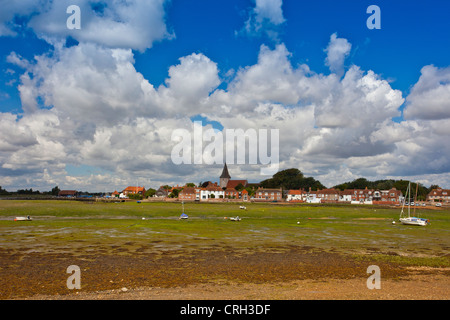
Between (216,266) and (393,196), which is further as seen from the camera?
(393,196)

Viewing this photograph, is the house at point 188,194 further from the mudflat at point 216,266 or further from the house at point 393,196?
the mudflat at point 216,266

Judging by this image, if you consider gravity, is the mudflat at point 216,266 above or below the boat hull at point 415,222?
above

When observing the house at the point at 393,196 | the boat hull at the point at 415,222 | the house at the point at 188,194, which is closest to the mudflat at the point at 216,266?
the boat hull at the point at 415,222

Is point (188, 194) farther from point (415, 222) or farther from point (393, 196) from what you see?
point (415, 222)

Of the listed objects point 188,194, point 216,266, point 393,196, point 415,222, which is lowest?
point 393,196

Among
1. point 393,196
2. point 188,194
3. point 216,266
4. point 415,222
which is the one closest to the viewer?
point 216,266

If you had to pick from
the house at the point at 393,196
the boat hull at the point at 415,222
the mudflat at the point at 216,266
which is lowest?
the house at the point at 393,196

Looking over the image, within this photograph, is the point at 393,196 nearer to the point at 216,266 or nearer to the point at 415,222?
the point at 415,222

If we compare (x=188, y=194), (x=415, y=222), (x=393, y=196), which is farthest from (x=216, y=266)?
(x=393, y=196)

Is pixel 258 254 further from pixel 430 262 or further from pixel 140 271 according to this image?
pixel 430 262

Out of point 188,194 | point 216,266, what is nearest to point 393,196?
point 188,194

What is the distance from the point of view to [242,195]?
195m

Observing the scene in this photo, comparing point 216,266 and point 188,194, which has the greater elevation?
point 216,266

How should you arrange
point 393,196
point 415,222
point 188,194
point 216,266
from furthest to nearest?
point 188,194 < point 393,196 < point 415,222 < point 216,266
